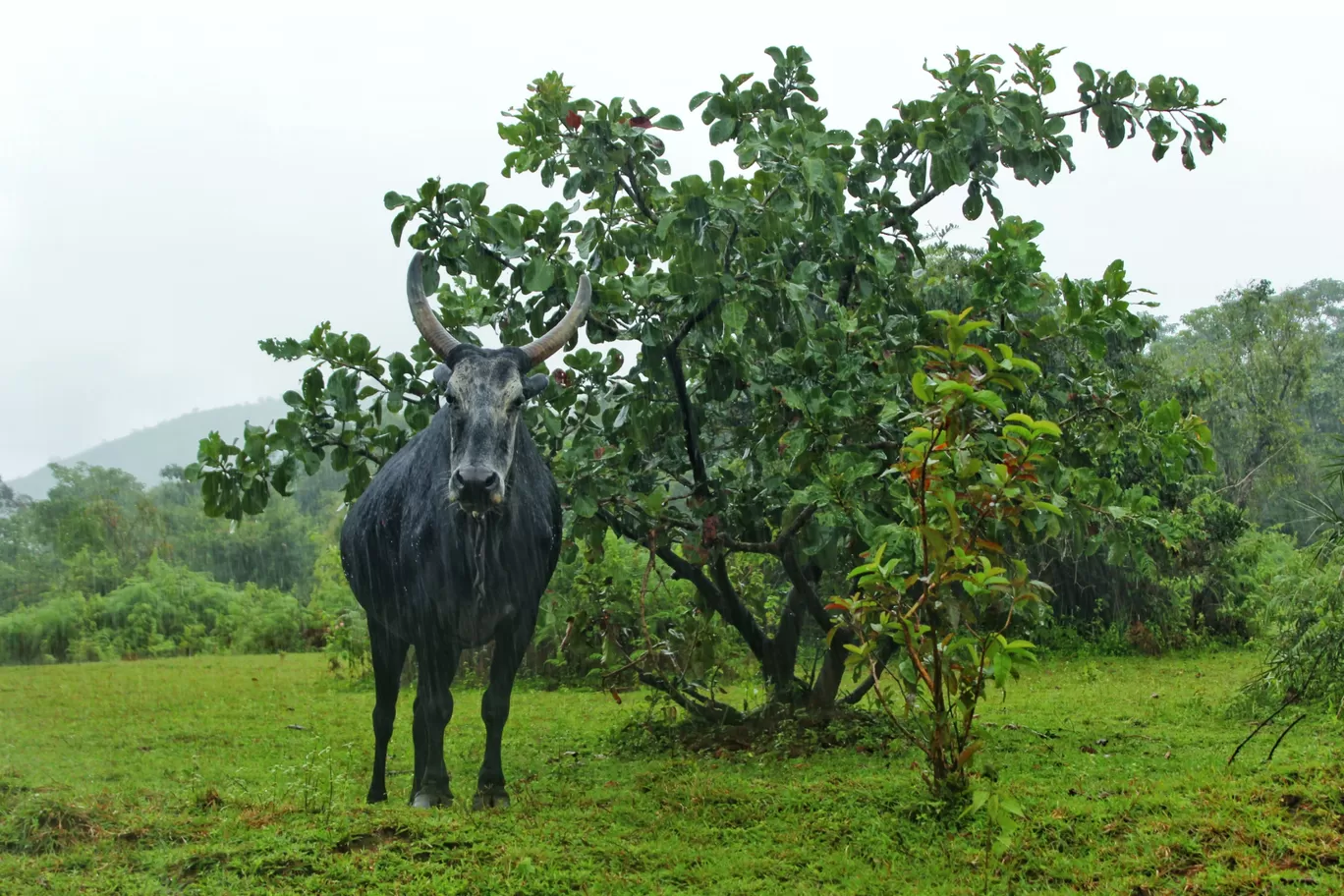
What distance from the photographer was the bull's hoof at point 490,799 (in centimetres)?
523

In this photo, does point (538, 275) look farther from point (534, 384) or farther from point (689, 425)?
point (689, 425)

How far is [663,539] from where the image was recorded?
6.66 m

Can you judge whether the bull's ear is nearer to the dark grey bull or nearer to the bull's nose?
the dark grey bull

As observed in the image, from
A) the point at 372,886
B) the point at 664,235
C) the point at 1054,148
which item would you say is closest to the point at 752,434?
the point at 664,235

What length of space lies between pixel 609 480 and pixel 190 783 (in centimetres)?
274

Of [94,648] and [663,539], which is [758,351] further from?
[94,648]

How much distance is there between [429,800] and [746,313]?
266 centimetres

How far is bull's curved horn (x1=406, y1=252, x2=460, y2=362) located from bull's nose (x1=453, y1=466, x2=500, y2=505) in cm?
81

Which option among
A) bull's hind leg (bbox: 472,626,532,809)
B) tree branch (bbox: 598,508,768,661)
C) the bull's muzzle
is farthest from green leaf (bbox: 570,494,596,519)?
the bull's muzzle

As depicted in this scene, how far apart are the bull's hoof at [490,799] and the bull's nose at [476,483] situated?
1.49 metres

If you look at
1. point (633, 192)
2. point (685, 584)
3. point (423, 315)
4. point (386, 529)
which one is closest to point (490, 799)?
point (386, 529)

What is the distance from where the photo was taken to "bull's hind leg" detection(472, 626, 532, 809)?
5281mm

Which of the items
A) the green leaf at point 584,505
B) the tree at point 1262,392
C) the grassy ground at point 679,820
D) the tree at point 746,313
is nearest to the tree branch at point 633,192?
the tree at point 746,313

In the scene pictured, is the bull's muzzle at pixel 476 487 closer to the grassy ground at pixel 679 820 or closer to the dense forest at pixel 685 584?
the grassy ground at pixel 679 820
